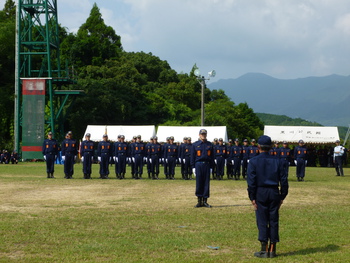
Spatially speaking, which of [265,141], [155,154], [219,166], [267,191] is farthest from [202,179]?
[219,166]

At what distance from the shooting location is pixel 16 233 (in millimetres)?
9977

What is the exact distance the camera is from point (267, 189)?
27.9 feet

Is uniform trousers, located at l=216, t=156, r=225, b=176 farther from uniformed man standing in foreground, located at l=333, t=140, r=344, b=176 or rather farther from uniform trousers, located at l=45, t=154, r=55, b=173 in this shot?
uniform trousers, located at l=45, t=154, r=55, b=173

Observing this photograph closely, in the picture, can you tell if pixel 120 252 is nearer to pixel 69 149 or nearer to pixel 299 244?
pixel 299 244

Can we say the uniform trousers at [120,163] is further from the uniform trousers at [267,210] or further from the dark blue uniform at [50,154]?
the uniform trousers at [267,210]

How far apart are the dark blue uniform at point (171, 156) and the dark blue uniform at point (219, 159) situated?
82.0 inches

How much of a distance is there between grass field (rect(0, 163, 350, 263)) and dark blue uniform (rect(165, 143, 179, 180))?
1066 centimetres

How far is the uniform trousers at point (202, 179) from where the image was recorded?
14.4 metres

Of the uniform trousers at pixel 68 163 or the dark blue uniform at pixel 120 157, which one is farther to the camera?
the dark blue uniform at pixel 120 157

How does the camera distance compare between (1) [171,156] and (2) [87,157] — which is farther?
(1) [171,156]

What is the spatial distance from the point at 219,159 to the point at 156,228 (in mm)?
17406

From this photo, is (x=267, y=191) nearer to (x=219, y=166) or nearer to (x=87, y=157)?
(x=87, y=157)

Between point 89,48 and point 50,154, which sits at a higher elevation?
point 89,48

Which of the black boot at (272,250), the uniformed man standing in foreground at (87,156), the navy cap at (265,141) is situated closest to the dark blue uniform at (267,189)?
the black boot at (272,250)
